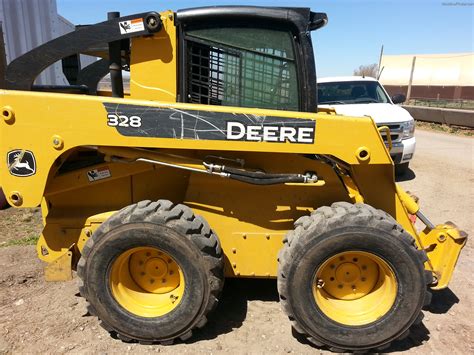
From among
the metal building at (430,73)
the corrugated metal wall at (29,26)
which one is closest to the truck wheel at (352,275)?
the corrugated metal wall at (29,26)

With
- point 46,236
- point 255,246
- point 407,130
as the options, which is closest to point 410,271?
point 255,246

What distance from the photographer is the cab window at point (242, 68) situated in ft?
9.86

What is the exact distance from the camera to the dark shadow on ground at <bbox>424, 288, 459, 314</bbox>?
359 centimetres

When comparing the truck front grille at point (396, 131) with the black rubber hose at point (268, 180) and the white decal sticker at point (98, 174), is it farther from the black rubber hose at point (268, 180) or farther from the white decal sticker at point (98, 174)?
the white decal sticker at point (98, 174)

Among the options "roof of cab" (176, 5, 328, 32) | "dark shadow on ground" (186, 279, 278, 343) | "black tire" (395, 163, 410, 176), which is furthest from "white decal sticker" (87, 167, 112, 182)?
"black tire" (395, 163, 410, 176)

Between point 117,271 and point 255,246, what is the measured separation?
3.39ft

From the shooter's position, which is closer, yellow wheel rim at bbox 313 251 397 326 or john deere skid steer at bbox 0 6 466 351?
john deere skid steer at bbox 0 6 466 351

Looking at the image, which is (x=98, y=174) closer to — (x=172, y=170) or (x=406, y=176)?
(x=172, y=170)

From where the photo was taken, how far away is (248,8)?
115 inches

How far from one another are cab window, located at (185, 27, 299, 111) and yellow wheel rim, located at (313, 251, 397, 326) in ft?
3.96

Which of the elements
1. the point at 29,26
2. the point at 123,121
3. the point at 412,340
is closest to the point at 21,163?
→ the point at 123,121

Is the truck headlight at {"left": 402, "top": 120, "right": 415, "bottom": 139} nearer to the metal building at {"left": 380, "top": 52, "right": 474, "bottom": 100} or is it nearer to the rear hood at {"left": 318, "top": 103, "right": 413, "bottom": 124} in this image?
the rear hood at {"left": 318, "top": 103, "right": 413, "bottom": 124}

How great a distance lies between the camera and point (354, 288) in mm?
3162

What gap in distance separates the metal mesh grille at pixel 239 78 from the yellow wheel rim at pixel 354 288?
1210mm
